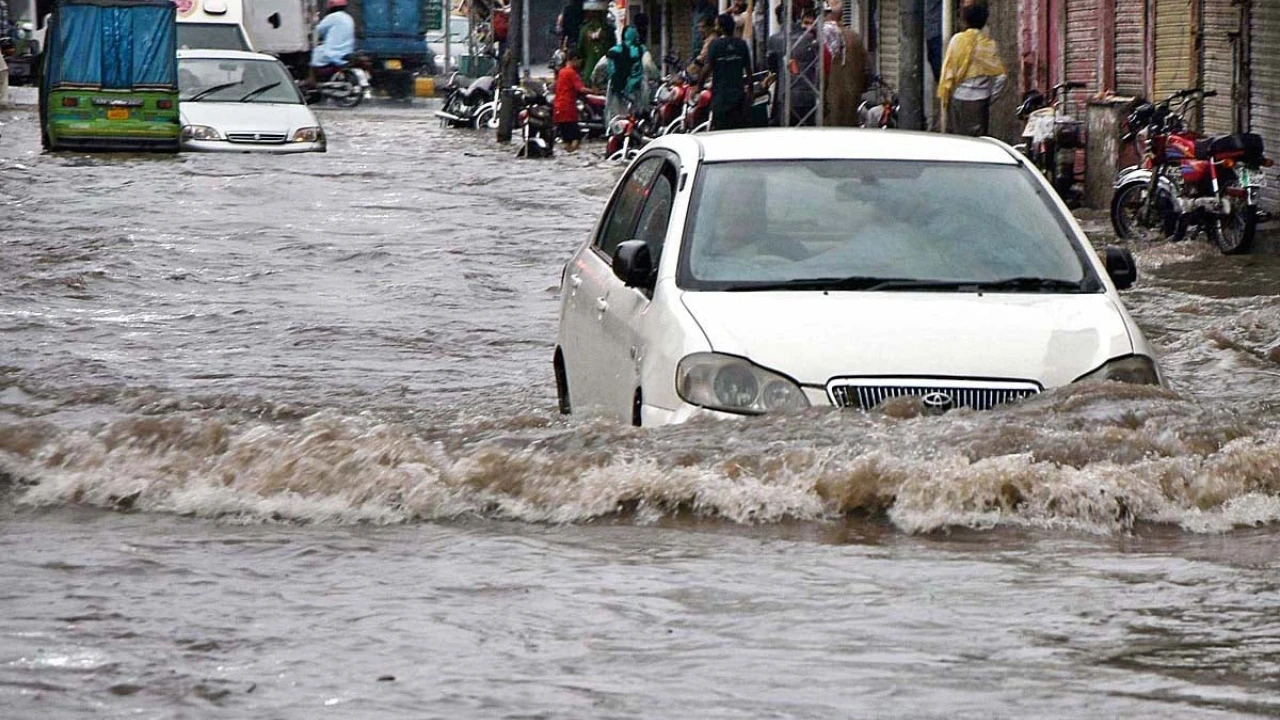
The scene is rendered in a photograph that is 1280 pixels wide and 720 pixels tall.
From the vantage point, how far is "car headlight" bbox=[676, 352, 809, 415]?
743 cm

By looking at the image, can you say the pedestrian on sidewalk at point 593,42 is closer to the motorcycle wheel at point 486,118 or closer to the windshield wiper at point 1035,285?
the motorcycle wheel at point 486,118

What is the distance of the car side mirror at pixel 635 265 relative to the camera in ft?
26.5

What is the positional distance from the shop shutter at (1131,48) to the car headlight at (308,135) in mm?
10502

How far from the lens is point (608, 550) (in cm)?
695

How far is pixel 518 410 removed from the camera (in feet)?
35.1

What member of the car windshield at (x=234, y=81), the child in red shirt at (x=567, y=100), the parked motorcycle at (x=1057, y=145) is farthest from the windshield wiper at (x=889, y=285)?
the child in red shirt at (x=567, y=100)

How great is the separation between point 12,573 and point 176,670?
4.86ft

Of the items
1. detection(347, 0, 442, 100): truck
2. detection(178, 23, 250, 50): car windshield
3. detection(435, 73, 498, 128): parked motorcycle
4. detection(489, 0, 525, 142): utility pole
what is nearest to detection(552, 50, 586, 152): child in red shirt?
detection(489, 0, 525, 142): utility pole

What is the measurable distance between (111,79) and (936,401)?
79.8 ft

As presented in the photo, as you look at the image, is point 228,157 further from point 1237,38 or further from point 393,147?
point 1237,38

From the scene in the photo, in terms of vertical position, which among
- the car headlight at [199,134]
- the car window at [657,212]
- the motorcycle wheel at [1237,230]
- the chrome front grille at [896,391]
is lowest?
the motorcycle wheel at [1237,230]

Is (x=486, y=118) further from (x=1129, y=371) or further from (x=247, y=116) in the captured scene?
(x=1129, y=371)

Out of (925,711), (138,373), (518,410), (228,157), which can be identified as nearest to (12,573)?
(925,711)

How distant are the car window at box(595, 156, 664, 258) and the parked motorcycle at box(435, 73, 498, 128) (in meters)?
29.7
